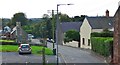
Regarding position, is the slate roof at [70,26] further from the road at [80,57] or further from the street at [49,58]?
the street at [49,58]

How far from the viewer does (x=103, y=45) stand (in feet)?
127

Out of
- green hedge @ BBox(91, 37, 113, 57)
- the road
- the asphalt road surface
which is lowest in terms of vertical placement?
the road

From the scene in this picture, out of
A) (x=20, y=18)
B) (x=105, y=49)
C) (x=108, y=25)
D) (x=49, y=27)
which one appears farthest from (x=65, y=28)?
(x=105, y=49)

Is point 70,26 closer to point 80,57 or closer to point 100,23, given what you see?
point 100,23

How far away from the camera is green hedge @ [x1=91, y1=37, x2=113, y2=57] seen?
35.1m

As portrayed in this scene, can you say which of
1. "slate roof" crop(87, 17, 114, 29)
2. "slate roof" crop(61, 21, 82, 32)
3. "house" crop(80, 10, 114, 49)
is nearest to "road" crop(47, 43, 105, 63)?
"house" crop(80, 10, 114, 49)

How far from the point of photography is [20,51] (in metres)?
44.8

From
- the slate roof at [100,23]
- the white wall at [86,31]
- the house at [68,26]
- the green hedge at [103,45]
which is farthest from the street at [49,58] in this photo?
the house at [68,26]

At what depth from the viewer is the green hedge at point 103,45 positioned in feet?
115

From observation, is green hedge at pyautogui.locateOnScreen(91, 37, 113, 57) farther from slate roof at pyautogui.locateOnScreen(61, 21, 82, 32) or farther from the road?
slate roof at pyautogui.locateOnScreen(61, 21, 82, 32)

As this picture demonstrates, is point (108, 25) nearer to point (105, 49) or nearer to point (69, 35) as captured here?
point (69, 35)

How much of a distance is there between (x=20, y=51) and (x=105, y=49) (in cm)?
1251

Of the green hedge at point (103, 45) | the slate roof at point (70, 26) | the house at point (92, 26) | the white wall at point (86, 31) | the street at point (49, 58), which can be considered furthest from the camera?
the slate roof at point (70, 26)

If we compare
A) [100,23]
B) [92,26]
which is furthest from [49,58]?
[100,23]
